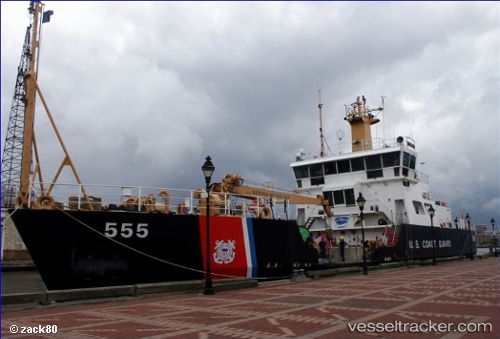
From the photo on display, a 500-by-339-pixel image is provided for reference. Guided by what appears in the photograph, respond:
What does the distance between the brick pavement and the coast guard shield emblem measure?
2.00m

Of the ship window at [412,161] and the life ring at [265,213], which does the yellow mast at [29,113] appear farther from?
Result: the ship window at [412,161]

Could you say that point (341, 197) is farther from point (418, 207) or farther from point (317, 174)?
point (418, 207)

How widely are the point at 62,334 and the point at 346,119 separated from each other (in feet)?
89.8

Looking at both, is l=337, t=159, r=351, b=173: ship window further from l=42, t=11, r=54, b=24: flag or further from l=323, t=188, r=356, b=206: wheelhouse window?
l=42, t=11, r=54, b=24: flag

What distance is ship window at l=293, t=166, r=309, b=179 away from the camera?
2946 centimetres

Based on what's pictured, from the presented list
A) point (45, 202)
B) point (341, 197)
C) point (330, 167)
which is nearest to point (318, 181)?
point (330, 167)

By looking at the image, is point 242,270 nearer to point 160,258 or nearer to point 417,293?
point 160,258

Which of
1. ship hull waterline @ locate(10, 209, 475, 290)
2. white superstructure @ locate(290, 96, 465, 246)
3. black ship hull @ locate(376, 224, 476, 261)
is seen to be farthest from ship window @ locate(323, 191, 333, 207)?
ship hull waterline @ locate(10, 209, 475, 290)

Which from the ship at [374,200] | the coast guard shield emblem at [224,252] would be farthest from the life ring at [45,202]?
the ship at [374,200]

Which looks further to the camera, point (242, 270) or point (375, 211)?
point (375, 211)

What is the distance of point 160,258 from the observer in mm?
13961

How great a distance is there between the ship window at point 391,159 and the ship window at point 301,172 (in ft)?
16.6

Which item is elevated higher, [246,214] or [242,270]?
[246,214]

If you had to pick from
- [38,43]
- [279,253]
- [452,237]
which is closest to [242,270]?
[279,253]
